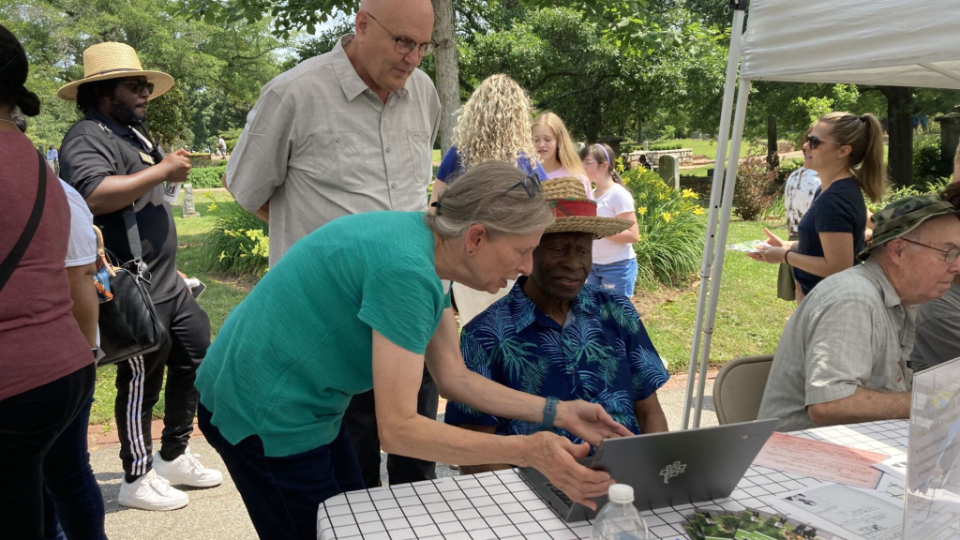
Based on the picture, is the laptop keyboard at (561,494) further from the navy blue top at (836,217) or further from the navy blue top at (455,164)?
the navy blue top at (836,217)

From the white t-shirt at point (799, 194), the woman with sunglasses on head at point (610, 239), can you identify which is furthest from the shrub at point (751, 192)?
the woman with sunglasses on head at point (610, 239)

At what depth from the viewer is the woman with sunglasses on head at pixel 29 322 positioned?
1802mm

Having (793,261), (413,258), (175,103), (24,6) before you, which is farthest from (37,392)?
(24,6)

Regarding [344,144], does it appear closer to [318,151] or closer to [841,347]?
[318,151]

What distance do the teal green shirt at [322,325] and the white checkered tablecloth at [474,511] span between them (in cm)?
23

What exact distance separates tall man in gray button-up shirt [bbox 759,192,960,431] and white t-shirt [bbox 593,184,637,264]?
98.9 inches

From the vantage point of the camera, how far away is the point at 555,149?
14.2 feet

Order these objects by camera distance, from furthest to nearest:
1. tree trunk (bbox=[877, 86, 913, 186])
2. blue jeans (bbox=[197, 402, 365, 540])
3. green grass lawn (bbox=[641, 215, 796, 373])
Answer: tree trunk (bbox=[877, 86, 913, 186]) < green grass lawn (bbox=[641, 215, 796, 373]) < blue jeans (bbox=[197, 402, 365, 540])

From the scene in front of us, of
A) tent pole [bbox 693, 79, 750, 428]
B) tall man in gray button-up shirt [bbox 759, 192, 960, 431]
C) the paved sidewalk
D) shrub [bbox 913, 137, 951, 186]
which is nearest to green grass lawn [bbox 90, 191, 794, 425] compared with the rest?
the paved sidewalk

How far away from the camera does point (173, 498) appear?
3.25 metres

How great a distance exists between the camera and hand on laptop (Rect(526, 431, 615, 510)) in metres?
1.40

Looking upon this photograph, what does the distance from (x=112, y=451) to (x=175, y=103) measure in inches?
718

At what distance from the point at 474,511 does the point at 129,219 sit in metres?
2.13

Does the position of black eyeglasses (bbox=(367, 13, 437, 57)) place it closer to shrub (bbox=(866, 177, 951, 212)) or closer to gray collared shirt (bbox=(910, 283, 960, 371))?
gray collared shirt (bbox=(910, 283, 960, 371))
